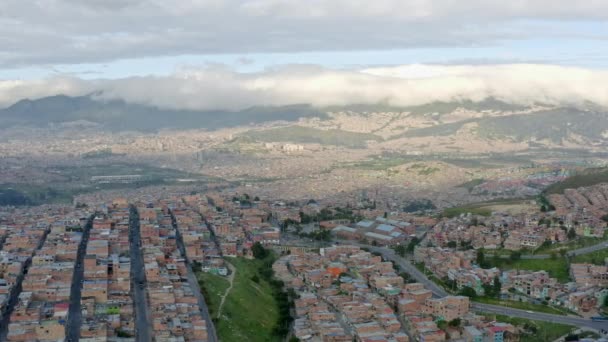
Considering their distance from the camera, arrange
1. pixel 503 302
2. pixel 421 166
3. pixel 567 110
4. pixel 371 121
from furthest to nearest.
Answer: pixel 371 121 < pixel 567 110 < pixel 421 166 < pixel 503 302

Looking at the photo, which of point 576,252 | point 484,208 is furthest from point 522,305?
point 484,208

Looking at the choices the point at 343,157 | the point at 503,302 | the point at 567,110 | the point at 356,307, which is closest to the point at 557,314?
the point at 503,302

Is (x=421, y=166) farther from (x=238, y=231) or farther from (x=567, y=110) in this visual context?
(x=567, y=110)

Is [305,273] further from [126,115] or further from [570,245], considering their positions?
[126,115]

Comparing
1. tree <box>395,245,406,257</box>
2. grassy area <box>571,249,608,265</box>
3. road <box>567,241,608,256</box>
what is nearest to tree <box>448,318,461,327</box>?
grassy area <box>571,249,608,265</box>

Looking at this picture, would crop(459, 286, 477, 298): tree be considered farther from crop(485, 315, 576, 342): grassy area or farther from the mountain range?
the mountain range

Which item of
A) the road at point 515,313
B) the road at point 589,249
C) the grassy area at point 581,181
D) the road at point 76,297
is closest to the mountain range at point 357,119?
the grassy area at point 581,181

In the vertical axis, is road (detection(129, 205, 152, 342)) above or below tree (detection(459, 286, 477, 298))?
above
